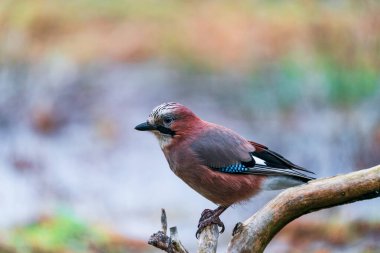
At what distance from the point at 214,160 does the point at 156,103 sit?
5.91 metres

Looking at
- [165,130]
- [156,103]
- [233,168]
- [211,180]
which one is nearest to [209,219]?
[211,180]

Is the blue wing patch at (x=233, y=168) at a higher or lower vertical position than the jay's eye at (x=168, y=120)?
lower

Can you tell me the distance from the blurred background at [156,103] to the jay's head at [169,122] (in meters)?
2.35

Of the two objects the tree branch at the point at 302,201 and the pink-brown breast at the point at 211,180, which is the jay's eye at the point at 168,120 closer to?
the pink-brown breast at the point at 211,180

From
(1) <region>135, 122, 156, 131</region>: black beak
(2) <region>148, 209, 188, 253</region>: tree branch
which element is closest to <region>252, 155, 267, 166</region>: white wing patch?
(1) <region>135, 122, 156, 131</region>: black beak

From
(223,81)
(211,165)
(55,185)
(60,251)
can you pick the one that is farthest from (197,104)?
(211,165)

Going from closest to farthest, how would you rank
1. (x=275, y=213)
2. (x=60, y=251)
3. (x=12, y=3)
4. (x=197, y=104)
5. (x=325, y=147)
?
(x=275, y=213) → (x=60, y=251) → (x=325, y=147) → (x=197, y=104) → (x=12, y=3)

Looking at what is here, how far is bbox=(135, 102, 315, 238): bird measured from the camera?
470 cm

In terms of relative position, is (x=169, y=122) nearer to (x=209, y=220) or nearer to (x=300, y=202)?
(x=209, y=220)

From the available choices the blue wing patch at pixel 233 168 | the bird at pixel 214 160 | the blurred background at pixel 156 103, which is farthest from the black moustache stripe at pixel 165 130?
the blurred background at pixel 156 103

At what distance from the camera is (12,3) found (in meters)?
12.0

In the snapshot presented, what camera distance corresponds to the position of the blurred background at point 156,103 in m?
7.86

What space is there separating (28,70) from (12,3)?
1479mm

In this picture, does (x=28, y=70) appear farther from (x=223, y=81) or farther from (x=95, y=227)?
(x=95, y=227)
